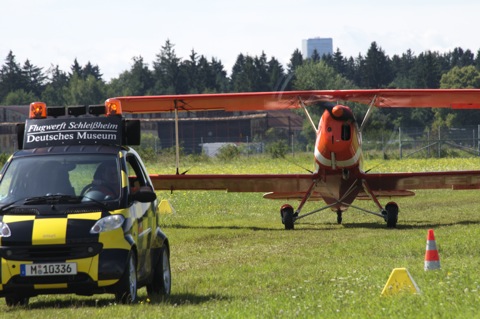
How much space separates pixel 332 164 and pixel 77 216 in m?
12.8

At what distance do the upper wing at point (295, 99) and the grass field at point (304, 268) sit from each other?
283 centimetres

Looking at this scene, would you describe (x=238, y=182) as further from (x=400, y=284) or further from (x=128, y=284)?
(x=128, y=284)

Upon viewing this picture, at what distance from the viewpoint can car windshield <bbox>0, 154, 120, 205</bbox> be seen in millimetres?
10633

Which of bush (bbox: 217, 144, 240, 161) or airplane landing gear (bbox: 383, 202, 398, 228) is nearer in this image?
airplane landing gear (bbox: 383, 202, 398, 228)

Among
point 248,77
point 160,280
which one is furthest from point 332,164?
point 248,77

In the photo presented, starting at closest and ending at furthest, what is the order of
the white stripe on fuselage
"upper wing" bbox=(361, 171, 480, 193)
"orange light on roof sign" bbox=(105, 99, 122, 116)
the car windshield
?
the car windshield < "orange light on roof sign" bbox=(105, 99, 122, 116) < the white stripe on fuselage < "upper wing" bbox=(361, 171, 480, 193)

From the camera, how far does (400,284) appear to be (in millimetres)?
10352

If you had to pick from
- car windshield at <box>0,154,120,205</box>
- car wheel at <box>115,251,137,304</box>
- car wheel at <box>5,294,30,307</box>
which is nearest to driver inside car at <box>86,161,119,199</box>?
car windshield at <box>0,154,120,205</box>

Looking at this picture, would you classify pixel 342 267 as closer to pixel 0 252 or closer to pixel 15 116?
pixel 0 252

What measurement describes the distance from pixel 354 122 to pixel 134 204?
11973 mm

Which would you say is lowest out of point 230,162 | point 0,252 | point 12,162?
point 230,162

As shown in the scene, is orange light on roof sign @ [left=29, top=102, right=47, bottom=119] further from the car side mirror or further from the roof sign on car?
the car side mirror

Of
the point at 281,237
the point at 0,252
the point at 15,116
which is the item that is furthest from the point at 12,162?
the point at 15,116

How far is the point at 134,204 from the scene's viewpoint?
35.3 feet
